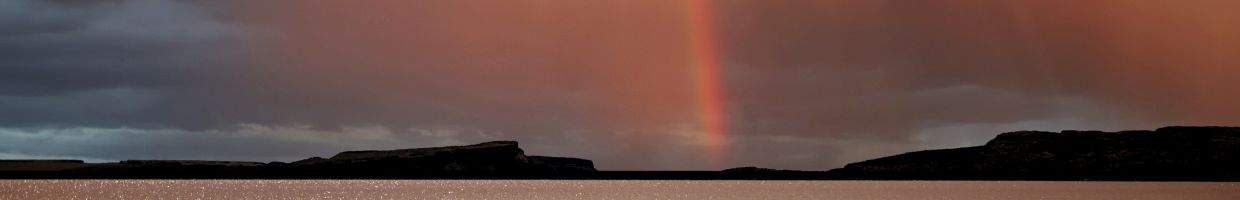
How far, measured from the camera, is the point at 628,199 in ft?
496

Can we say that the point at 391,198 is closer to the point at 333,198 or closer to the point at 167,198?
the point at 333,198

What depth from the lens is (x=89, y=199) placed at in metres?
137

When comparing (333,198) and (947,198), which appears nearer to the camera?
(333,198)

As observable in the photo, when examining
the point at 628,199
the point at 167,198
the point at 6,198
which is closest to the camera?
the point at 6,198

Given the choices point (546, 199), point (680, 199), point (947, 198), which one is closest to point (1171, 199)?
point (947, 198)

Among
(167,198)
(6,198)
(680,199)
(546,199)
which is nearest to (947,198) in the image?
(680,199)

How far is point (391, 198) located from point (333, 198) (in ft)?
40.3

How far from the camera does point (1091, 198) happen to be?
522 ft

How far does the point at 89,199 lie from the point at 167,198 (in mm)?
8065

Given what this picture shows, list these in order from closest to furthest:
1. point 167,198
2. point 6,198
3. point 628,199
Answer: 1. point 6,198
2. point 167,198
3. point 628,199

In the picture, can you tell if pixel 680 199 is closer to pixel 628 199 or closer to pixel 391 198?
pixel 628 199

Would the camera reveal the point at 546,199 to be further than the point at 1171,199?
No

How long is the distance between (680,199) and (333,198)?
1538 inches

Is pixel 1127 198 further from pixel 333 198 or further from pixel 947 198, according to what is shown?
pixel 333 198
